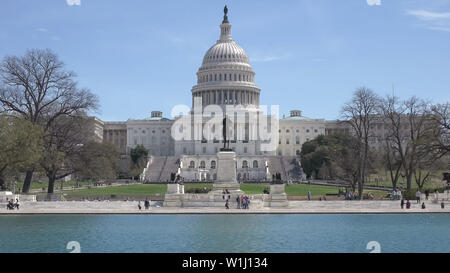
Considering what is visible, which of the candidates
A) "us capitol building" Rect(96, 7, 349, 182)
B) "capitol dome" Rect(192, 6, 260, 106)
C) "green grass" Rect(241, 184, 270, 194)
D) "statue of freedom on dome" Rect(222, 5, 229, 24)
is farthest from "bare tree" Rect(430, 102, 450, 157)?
"statue of freedom on dome" Rect(222, 5, 229, 24)

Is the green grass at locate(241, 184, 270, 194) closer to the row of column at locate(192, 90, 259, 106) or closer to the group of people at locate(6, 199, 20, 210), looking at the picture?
the group of people at locate(6, 199, 20, 210)

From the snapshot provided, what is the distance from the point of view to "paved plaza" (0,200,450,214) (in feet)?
131

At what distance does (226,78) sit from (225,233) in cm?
12539

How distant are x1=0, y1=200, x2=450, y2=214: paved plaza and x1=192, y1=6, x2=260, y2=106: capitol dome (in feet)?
342

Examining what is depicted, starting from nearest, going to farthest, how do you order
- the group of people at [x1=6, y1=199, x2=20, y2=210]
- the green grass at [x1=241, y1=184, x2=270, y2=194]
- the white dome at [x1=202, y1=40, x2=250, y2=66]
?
the group of people at [x1=6, y1=199, x2=20, y2=210], the green grass at [x1=241, y1=184, x2=270, y2=194], the white dome at [x1=202, y1=40, x2=250, y2=66]

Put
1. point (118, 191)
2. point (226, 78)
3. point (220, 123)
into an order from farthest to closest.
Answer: point (226, 78)
point (220, 123)
point (118, 191)

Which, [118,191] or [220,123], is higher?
[220,123]

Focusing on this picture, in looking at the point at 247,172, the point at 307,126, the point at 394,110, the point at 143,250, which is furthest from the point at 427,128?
the point at 307,126

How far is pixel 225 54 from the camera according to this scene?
153 metres

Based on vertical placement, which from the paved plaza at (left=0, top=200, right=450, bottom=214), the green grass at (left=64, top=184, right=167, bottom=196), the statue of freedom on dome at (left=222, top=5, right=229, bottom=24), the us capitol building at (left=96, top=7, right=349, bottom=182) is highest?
the statue of freedom on dome at (left=222, top=5, right=229, bottom=24)

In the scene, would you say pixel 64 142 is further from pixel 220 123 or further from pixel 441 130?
pixel 220 123

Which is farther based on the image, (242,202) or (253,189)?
(253,189)

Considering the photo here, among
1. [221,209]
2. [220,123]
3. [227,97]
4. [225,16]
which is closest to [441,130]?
[221,209]

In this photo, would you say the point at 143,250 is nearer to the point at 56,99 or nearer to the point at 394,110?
the point at 56,99
